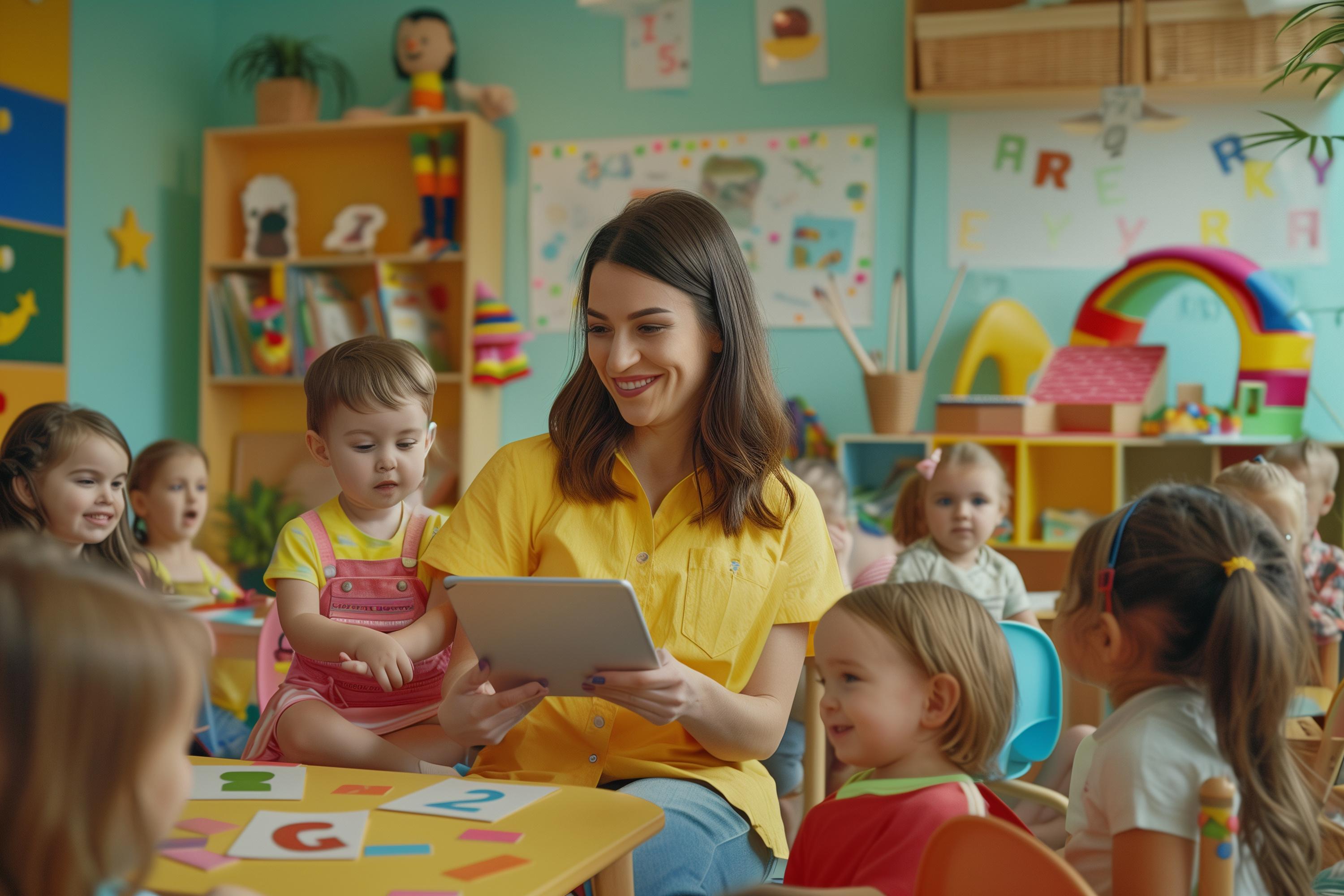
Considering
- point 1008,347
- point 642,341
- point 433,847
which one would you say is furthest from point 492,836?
point 1008,347

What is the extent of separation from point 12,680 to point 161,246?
13.9 ft

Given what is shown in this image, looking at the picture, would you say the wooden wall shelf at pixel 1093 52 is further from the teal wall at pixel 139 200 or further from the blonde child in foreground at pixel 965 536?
the teal wall at pixel 139 200

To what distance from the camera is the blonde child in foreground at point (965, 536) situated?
285 centimetres

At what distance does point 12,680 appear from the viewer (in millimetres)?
730

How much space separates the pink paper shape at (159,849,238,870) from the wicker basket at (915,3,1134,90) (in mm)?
3378

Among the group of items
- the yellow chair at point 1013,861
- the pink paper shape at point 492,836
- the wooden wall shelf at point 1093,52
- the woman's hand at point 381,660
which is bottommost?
the pink paper shape at point 492,836

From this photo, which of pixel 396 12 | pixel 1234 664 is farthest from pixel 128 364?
pixel 1234 664

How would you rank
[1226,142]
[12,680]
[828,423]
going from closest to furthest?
[12,680] < [1226,142] < [828,423]

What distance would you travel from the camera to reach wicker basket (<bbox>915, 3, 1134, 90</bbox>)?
3.63 meters

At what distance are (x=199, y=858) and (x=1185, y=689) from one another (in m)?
0.94

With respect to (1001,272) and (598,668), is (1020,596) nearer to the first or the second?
(1001,272)

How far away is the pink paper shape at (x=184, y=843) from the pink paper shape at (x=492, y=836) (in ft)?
0.74

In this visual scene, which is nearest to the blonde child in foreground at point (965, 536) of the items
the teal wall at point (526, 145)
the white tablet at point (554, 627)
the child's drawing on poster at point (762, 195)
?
the teal wall at point (526, 145)

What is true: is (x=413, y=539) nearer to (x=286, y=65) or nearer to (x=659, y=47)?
(x=659, y=47)
